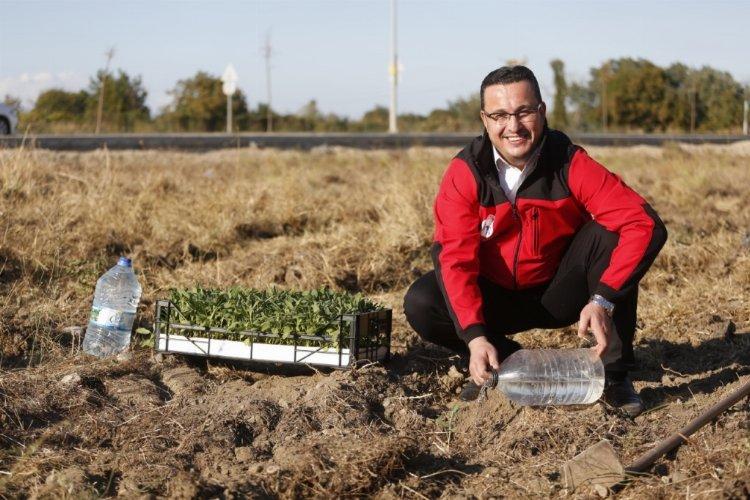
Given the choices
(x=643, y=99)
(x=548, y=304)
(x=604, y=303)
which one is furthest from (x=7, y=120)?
(x=643, y=99)

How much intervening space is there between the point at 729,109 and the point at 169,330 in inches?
858

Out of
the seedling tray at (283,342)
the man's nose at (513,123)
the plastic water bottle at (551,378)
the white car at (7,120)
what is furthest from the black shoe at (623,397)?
the white car at (7,120)

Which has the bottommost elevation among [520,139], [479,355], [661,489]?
[661,489]

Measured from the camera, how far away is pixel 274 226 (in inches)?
322

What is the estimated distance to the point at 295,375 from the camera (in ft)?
16.6

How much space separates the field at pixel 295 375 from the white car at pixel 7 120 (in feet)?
26.5

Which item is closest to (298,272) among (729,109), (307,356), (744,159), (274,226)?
(274,226)

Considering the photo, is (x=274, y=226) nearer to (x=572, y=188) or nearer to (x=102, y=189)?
(x=102, y=189)

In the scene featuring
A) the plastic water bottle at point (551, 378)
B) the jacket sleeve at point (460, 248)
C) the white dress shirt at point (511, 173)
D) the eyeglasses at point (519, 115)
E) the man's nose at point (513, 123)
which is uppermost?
the eyeglasses at point (519, 115)

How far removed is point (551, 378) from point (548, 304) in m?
0.39

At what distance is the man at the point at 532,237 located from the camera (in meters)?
4.26

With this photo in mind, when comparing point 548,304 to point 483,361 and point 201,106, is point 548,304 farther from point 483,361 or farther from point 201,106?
point 201,106

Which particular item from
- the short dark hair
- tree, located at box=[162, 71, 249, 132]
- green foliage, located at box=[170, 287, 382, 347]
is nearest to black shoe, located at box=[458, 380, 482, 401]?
green foliage, located at box=[170, 287, 382, 347]

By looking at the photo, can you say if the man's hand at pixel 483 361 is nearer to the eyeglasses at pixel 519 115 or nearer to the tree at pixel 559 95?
the eyeglasses at pixel 519 115
